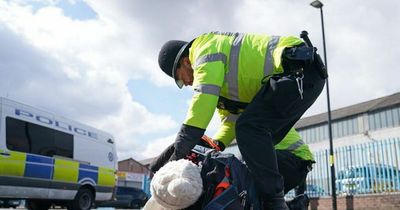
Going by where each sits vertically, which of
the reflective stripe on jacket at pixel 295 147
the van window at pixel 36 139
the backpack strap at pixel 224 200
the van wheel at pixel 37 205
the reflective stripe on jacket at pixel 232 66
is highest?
the van window at pixel 36 139

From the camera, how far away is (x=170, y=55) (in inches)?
110

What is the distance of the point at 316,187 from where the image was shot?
17.9 m

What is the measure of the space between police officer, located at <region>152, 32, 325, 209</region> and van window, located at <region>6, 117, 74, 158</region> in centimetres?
773

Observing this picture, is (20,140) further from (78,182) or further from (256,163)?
(256,163)

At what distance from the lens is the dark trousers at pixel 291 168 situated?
8.80 feet

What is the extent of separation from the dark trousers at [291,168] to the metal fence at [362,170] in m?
12.8

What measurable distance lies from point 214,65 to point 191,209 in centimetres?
83

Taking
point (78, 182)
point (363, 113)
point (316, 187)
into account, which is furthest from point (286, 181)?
point (363, 113)

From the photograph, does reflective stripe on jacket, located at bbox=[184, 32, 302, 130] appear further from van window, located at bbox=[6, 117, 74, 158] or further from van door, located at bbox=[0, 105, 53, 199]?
van window, located at bbox=[6, 117, 74, 158]

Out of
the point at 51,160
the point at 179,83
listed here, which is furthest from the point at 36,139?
the point at 179,83

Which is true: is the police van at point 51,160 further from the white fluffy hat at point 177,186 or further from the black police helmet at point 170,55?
the white fluffy hat at point 177,186

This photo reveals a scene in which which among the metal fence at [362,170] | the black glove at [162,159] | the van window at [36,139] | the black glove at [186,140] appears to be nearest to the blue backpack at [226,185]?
the black glove at [186,140]

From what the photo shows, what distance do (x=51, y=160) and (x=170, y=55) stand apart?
858 cm

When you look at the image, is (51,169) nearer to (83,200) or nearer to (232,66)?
(83,200)
